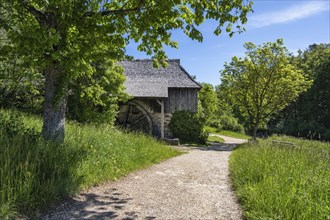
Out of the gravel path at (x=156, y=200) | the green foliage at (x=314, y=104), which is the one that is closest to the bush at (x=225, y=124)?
the green foliage at (x=314, y=104)

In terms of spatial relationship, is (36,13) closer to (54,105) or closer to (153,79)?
(54,105)

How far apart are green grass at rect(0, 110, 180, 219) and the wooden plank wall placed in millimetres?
13905

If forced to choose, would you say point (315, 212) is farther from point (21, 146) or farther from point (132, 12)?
point (132, 12)

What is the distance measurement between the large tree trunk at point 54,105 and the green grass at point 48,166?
0.94 ft

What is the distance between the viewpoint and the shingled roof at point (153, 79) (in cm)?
2042

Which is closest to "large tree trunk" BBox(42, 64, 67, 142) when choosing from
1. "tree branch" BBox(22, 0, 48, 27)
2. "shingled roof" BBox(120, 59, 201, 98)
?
"tree branch" BBox(22, 0, 48, 27)

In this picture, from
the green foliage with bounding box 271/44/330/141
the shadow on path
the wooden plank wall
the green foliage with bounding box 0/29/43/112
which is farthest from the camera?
the green foliage with bounding box 271/44/330/141

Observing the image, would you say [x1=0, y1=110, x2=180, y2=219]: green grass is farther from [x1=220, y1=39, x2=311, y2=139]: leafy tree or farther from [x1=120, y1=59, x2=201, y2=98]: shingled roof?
[x1=220, y1=39, x2=311, y2=139]: leafy tree

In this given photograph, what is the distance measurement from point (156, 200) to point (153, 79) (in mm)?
18232

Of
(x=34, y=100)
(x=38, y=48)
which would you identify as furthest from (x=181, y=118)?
(x=38, y=48)

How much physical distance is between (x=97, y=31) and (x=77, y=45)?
0.51 meters

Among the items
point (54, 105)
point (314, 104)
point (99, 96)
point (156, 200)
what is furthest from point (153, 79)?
point (314, 104)

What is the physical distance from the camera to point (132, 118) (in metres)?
22.5

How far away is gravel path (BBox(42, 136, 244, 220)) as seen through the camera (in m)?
4.05
